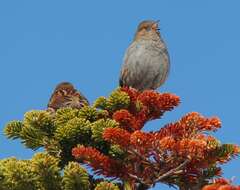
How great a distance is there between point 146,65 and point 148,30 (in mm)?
1068

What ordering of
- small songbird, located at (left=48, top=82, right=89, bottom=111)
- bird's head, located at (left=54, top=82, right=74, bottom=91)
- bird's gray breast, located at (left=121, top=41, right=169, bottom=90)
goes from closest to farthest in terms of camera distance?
small songbird, located at (left=48, top=82, right=89, bottom=111)
bird's head, located at (left=54, top=82, right=74, bottom=91)
bird's gray breast, located at (left=121, top=41, right=169, bottom=90)

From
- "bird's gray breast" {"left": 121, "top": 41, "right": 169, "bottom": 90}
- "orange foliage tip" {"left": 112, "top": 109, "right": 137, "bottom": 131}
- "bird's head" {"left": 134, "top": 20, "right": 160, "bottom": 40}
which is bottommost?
"orange foliage tip" {"left": 112, "top": 109, "right": 137, "bottom": 131}

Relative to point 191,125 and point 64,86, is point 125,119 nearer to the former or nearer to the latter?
point 191,125

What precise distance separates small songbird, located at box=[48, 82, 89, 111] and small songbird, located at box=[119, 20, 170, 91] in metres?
3.74

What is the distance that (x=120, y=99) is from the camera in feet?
13.1

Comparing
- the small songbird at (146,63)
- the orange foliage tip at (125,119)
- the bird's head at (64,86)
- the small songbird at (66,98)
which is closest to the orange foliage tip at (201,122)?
the orange foliage tip at (125,119)

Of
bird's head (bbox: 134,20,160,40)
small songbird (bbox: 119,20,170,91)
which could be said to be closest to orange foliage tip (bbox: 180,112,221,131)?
small songbird (bbox: 119,20,170,91)

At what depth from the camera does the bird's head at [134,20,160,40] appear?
10.0 metres

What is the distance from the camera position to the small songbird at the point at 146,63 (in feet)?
30.7

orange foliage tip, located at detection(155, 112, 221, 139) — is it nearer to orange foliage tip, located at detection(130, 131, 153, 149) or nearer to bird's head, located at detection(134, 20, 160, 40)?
orange foliage tip, located at detection(130, 131, 153, 149)

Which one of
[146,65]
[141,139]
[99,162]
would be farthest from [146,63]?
[141,139]

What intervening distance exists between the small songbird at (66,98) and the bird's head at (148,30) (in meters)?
4.47

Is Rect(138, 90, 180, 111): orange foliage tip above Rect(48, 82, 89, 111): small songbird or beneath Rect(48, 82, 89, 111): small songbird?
beneath

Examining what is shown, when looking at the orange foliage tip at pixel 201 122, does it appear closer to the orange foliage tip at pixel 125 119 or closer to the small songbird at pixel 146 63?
the orange foliage tip at pixel 125 119
